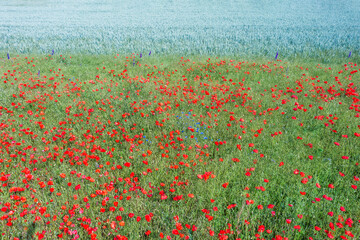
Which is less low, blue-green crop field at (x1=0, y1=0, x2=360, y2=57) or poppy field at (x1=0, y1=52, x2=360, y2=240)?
blue-green crop field at (x1=0, y1=0, x2=360, y2=57)

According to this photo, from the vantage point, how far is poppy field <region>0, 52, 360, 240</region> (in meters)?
2.48

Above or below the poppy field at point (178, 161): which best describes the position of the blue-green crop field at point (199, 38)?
above

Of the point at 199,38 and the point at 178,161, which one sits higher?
the point at 199,38

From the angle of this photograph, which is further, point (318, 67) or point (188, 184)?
point (318, 67)

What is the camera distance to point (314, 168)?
10.7ft

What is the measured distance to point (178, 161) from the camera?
350 centimetres

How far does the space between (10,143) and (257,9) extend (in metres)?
27.4

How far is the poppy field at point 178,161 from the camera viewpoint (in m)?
2.48

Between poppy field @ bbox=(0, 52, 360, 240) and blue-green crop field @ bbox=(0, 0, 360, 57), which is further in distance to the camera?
blue-green crop field @ bbox=(0, 0, 360, 57)

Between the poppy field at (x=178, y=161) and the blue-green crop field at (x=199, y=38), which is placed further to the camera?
the blue-green crop field at (x=199, y=38)

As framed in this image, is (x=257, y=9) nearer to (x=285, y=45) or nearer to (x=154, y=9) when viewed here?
(x=154, y=9)

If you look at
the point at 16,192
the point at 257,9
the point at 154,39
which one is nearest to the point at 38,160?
the point at 16,192

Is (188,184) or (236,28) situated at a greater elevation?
(236,28)

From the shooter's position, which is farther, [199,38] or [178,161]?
[199,38]
